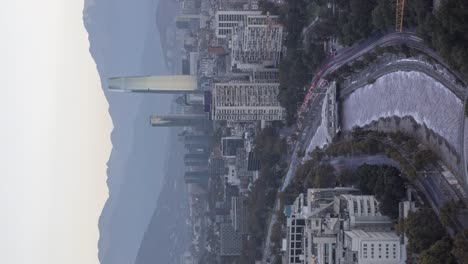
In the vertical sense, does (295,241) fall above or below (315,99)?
below

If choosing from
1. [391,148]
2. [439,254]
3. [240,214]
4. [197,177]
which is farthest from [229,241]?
[439,254]

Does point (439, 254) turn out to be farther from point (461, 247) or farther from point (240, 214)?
point (240, 214)

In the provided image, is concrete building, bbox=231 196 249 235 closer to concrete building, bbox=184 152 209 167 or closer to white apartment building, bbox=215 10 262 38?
concrete building, bbox=184 152 209 167

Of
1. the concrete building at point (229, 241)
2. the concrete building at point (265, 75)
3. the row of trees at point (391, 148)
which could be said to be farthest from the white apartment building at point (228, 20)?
the row of trees at point (391, 148)

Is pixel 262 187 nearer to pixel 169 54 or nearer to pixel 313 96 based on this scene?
pixel 313 96

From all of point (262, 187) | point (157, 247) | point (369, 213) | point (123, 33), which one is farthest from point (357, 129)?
point (123, 33)
